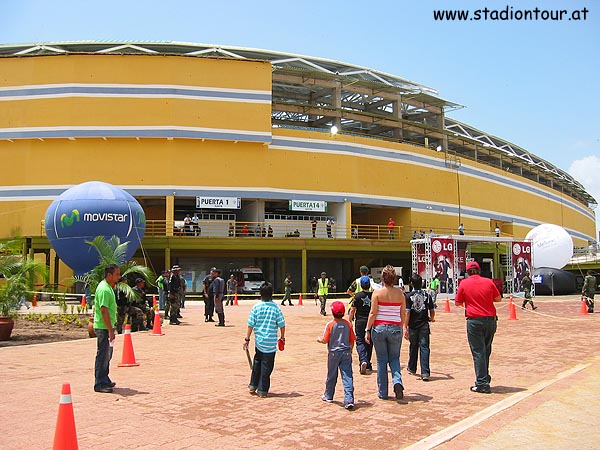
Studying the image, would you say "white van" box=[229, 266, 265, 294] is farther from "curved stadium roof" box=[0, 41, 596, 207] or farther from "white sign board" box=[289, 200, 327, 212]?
"curved stadium roof" box=[0, 41, 596, 207]

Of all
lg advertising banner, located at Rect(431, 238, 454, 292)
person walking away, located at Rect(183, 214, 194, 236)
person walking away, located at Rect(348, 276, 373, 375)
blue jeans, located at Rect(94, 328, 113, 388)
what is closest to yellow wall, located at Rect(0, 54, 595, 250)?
person walking away, located at Rect(183, 214, 194, 236)

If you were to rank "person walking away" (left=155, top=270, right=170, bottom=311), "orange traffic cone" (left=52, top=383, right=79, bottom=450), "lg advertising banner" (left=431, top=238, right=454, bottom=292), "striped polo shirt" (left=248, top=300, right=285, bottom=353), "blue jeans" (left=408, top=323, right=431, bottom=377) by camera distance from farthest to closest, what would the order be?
"lg advertising banner" (left=431, top=238, right=454, bottom=292) < "person walking away" (left=155, top=270, right=170, bottom=311) < "blue jeans" (left=408, top=323, right=431, bottom=377) < "striped polo shirt" (left=248, top=300, right=285, bottom=353) < "orange traffic cone" (left=52, top=383, right=79, bottom=450)

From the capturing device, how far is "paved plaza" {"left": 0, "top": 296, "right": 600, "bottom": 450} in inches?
237

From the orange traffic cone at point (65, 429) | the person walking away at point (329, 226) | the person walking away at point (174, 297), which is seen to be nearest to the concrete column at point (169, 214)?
the person walking away at point (329, 226)

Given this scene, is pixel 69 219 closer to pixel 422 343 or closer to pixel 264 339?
pixel 264 339

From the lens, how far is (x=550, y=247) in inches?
1516

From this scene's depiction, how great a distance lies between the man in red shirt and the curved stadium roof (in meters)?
35.6

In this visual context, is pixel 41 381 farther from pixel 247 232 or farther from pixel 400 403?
pixel 247 232

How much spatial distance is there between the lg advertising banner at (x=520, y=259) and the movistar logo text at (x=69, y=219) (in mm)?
25356

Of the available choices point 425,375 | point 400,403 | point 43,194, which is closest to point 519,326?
point 425,375

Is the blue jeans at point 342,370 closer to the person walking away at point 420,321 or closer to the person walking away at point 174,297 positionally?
the person walking away at point 420,321

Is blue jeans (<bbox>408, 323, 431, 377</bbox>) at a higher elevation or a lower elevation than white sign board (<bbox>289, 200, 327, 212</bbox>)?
lower

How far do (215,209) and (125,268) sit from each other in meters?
23.0

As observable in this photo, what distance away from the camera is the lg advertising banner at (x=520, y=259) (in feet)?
118
